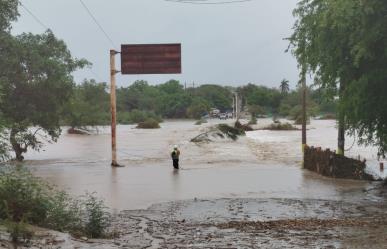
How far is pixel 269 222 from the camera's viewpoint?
1269cm

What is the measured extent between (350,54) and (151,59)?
1681 centimetres

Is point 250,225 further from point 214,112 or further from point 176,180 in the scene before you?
point 214,112

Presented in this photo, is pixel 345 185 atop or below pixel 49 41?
below

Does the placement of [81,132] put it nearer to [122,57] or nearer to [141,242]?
[122,57]

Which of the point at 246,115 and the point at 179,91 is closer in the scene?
the point at 246,115

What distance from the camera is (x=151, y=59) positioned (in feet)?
108

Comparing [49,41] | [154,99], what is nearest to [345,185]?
[49,41]

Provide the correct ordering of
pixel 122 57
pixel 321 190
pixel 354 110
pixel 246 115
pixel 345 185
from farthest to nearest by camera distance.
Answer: pixel 246 115, pixel 122 57, pixel 345 185, pixel 321 190, pixel 354 110

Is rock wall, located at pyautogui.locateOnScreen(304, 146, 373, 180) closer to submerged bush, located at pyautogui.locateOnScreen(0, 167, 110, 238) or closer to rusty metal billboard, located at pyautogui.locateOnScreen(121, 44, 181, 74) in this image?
rusty metal billboard, located at pyautogui.locateOnScreen(121, 44, 181, 74)

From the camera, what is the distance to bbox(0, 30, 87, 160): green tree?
3244cm

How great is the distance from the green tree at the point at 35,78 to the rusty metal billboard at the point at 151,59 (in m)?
4.65

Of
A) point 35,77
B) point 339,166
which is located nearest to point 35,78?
point 35,77

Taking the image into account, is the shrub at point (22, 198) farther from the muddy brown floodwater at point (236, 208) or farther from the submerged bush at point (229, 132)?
the submerged bush at point (229, 132)

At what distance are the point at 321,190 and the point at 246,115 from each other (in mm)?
147532
